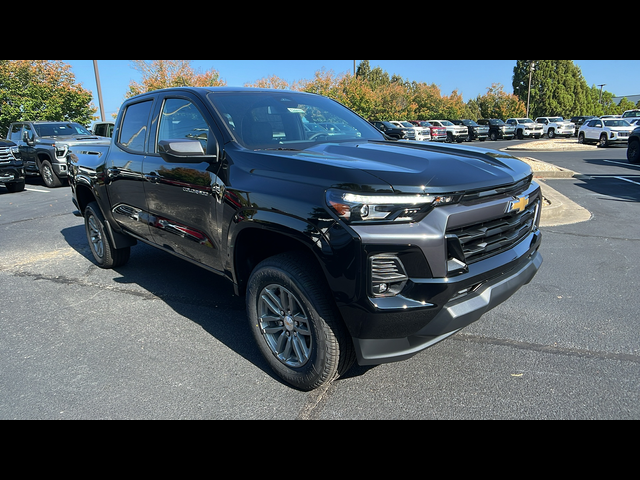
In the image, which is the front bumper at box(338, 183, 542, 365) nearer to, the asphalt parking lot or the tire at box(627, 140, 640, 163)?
the asphalt parking lot

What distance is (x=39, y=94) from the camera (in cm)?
2219

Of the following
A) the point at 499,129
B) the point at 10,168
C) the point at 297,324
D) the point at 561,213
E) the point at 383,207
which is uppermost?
the point at 499,129

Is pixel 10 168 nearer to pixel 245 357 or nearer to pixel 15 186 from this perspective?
pixel 15 186

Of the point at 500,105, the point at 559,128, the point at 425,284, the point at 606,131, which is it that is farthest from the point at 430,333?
the point at 500,105

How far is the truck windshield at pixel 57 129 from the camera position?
13953 mm

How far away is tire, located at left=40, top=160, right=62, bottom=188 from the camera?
13312 millimetres

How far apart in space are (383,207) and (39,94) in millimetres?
25195

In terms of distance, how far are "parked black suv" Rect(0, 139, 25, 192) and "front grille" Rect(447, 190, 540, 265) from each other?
44.1 feet

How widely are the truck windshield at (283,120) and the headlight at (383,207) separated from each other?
3.57 ft
